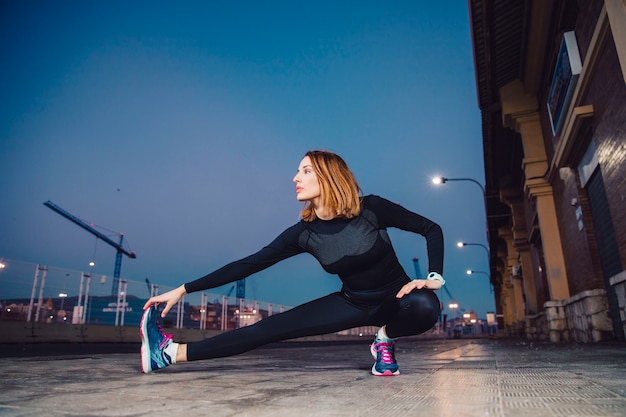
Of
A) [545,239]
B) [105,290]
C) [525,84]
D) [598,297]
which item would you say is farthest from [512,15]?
[105,290]

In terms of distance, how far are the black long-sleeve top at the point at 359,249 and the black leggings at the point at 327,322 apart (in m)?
0.12

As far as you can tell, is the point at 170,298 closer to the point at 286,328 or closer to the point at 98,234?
the point at 286,328

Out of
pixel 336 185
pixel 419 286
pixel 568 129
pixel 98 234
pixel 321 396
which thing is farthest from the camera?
pixel 98 234

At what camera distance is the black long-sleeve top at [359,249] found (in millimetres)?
2771

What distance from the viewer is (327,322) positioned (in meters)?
2.90

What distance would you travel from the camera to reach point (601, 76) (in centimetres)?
649

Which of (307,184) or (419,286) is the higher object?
(307,184)

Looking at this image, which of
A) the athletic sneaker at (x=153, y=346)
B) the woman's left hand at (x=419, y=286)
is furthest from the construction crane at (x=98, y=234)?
the woman's left hand at (x=419, y=286)

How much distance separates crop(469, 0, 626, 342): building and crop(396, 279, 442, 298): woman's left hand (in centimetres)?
463

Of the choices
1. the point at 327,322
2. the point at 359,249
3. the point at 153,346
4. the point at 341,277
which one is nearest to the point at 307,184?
the point at 359,249

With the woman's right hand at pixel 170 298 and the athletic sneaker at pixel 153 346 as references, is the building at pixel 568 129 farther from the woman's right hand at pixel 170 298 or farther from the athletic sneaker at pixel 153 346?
the athletic sneaker at pixel 153 346

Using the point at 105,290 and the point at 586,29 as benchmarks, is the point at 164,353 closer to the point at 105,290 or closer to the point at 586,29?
the point at 586,29

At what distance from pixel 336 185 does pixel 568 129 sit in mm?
7031

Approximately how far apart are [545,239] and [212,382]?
10.9 metres
